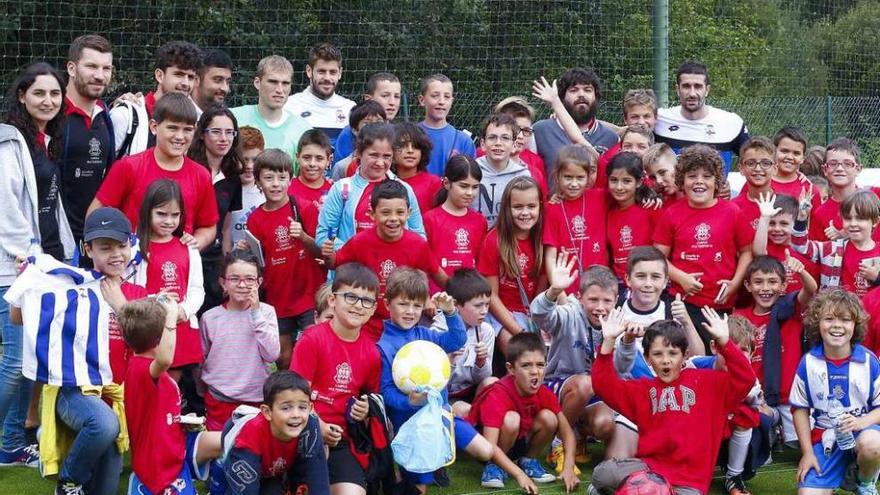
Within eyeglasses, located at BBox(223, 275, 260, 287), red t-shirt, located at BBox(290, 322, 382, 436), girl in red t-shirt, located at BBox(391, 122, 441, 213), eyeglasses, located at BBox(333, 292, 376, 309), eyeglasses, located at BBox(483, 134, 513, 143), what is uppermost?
eyeglasses, located at BBox(483, 134, 513, 143)

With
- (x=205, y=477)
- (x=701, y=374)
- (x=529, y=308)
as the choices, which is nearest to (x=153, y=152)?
(x=205, y=477)

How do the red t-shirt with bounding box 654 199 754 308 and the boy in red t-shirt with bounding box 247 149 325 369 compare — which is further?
the red t-shirt with bounding box 654 199 754 308

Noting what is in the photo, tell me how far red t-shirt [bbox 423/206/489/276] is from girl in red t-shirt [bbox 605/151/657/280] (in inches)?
27.6

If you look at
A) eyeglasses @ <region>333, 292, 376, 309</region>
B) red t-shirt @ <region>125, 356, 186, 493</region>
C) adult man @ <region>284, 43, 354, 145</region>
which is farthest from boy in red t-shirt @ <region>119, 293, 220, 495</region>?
adult man @ <region>284, 43, 354, 145</region>

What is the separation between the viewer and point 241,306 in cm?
545

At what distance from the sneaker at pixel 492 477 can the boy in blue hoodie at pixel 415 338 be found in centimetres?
6

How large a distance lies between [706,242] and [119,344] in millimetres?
2857

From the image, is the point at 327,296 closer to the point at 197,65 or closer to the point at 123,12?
the point at 197,65

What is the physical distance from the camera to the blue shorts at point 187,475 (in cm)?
478

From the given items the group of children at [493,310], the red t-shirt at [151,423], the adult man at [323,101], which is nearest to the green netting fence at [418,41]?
the adult man at [323,101]

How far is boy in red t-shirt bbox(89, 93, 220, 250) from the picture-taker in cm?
559

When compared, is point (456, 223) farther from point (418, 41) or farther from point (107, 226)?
point (418, 41)

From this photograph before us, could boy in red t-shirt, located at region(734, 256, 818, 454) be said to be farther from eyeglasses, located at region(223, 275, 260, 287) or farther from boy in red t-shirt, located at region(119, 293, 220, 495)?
boy in red t-shirt, located at region(119, 293, 220, 495)

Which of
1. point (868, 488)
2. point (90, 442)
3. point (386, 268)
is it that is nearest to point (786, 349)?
point (868, 488)
